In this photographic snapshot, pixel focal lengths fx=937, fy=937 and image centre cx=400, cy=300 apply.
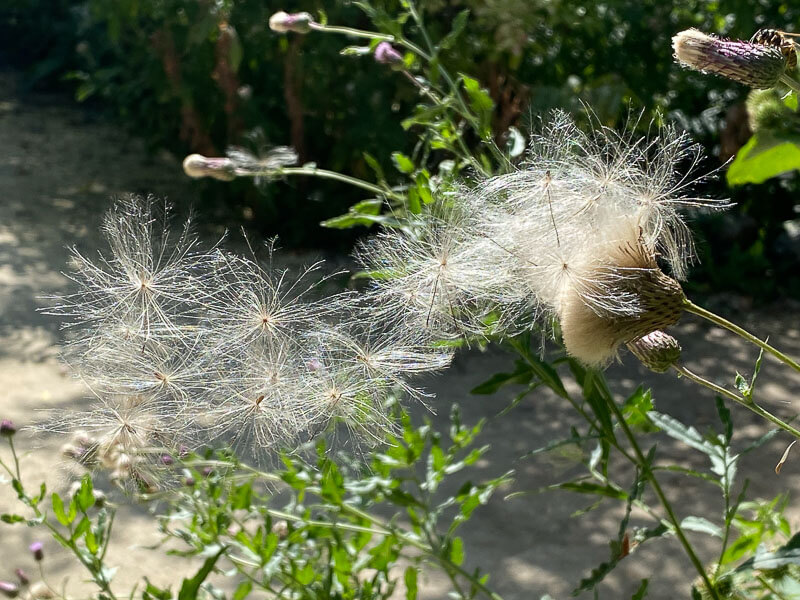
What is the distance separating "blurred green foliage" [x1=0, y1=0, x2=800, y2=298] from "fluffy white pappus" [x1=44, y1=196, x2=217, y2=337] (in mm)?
3660

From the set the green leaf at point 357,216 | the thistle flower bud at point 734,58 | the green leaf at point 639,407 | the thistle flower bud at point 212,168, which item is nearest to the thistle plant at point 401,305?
the thistle flower bud at point 734,58

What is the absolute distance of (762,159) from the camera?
1.39m

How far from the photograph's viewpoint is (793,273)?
5180mm

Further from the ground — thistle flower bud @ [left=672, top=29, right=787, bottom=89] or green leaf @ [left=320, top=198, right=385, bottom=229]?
thistle flower bud @ [left=672, top=29, right=787, bottom=89]

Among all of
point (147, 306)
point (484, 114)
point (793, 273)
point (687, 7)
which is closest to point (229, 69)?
point (687, 7)

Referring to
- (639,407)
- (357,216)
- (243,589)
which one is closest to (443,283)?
(639,407)

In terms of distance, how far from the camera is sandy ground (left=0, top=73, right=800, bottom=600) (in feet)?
9.37

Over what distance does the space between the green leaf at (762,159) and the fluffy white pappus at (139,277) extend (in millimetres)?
786

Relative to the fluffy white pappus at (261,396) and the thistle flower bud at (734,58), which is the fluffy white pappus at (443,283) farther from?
the thistle flower bud at (734,58)

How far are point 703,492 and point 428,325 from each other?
263cm

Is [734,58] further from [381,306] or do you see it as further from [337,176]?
[337,176]

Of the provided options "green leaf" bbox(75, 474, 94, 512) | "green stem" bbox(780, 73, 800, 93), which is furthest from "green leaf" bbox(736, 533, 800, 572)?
"green leaf" bbox(75, 474, 94, 512)

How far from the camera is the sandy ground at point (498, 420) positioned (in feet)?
9.37

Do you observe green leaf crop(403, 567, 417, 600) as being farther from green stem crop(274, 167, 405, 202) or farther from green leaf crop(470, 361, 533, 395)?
green stem crop(274, 167, 405, 202)
